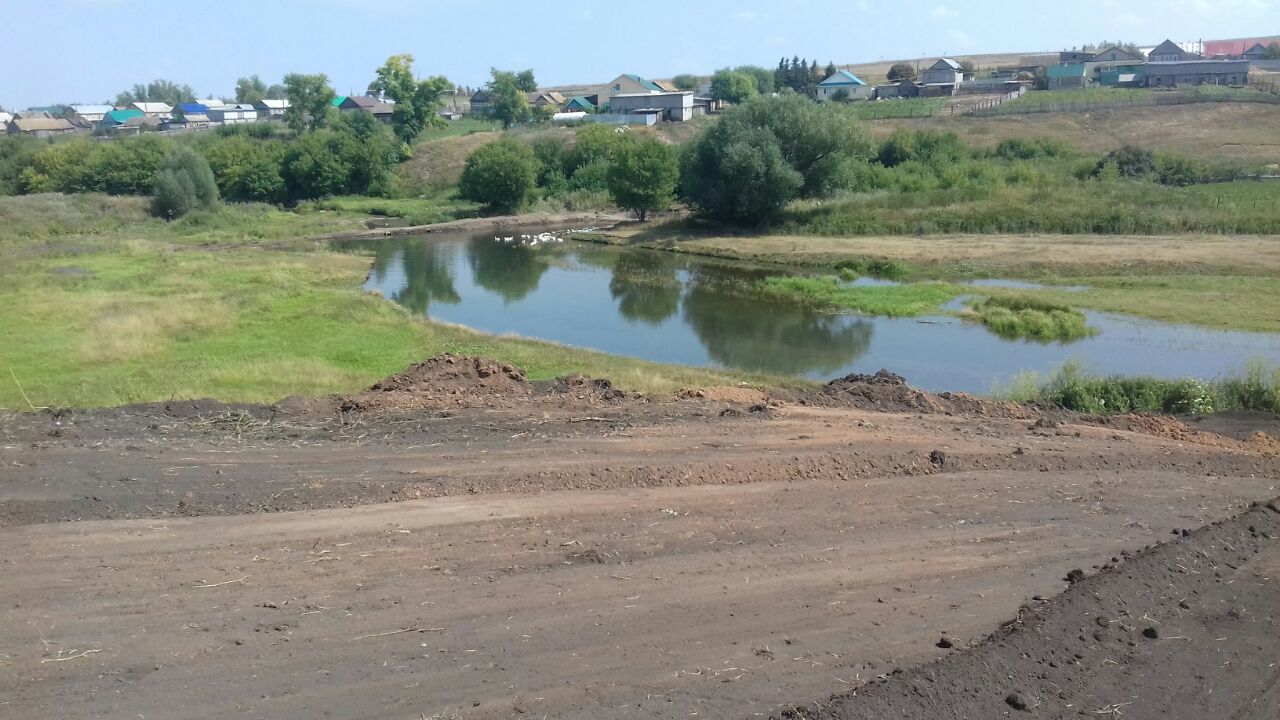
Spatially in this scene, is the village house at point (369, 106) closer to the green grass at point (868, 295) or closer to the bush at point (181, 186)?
the bush at point (181, 186)

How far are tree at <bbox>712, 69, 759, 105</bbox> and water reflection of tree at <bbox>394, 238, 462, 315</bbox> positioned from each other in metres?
79.2

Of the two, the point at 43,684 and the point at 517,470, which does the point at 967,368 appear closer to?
the point at 517,470

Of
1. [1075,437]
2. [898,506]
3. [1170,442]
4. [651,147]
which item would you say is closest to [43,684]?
[898,506]

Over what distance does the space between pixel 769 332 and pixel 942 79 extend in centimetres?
10179

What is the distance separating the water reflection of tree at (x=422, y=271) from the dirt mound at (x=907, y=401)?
73.5 ft

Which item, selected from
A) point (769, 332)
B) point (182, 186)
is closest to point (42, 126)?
point (182, 186)

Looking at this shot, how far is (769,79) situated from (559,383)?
14449cm

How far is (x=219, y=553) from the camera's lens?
39.3 feet

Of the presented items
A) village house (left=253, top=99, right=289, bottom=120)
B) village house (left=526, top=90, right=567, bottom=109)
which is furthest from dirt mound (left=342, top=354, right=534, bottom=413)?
village house (left=253, top=99, right=289, bottom=120)

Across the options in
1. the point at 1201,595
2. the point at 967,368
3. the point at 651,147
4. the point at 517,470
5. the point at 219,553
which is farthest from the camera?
the point at 651,147

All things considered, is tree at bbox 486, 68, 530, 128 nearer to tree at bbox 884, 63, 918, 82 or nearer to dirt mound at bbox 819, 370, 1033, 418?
tree at bbox 884, 63, 918, 82

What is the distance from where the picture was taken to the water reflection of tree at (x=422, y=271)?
42.2 metres

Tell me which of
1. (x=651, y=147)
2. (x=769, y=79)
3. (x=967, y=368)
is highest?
(x=769, y=79)

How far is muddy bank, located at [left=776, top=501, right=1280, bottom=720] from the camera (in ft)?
29.2
